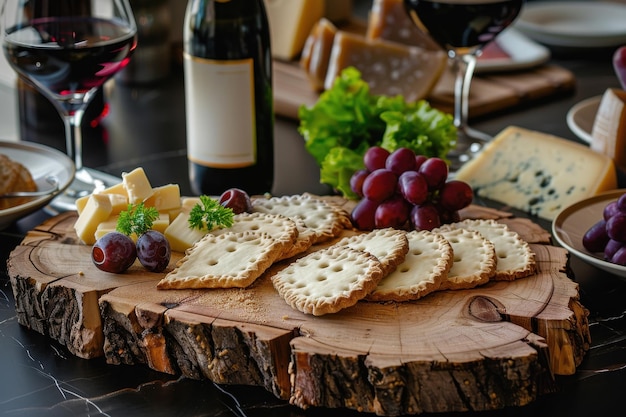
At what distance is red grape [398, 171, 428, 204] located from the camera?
1376 millimetres

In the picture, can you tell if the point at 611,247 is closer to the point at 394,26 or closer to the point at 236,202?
the point at 236,202

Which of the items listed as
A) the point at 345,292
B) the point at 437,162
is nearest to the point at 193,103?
the point at 437,162

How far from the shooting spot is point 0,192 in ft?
5.00

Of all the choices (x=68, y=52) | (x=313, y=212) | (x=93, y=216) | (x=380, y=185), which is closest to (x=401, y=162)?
(x=380, y=185)

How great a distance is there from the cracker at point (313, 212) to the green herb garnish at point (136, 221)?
0.69 feet

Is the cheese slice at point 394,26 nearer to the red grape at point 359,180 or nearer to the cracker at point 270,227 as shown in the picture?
the red grape at point 359,180

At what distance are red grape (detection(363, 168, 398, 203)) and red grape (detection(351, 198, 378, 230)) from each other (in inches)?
0.7

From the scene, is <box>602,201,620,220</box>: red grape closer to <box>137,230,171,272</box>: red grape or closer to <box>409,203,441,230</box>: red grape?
<box>409,203,441,230</box>: red grape

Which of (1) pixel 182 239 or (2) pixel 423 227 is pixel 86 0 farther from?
(2) pixel 423 227

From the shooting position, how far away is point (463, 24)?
1.77 m

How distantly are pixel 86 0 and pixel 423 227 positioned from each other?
77 cm

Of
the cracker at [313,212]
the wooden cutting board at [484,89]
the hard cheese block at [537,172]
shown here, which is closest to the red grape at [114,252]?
the cracker at [313,212]

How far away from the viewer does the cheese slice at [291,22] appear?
7.73 ft

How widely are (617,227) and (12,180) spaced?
0.95 metres
